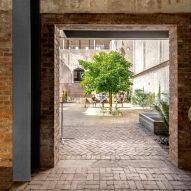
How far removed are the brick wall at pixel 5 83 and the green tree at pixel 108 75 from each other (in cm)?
1047

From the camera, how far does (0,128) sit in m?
5.06

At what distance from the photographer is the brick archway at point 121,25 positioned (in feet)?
17.6

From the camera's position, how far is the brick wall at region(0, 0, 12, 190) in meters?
5.04

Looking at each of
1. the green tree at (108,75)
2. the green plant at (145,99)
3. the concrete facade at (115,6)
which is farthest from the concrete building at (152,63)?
the concrete facade at (115,6)

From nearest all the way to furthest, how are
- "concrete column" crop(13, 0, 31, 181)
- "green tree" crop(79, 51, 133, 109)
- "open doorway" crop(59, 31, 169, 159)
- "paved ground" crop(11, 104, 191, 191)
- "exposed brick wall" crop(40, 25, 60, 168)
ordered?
"paved ground" crop(11, 104, 191, 191), "concrete column" crop(13, 0, 31, 181), "exposed brick wall" crop(40, 25, 60, 168), "open doorway" crop(59, 31, 169, 159), "green tree" crop(79, 51, 133, 109)

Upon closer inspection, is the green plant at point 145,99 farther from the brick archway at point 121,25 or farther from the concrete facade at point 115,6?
the concrete facade at point 115,6

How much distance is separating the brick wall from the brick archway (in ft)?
2.16

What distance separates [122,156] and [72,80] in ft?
99.6

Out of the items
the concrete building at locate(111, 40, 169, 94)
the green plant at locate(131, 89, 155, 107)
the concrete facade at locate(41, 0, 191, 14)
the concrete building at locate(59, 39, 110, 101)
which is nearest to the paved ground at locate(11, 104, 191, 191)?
the concrete facade at locate(41, 0, 191, 14)

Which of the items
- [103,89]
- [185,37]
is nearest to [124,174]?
Answer: [185,37]

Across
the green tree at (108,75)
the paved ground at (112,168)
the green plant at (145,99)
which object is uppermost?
the green tree at (108,75)

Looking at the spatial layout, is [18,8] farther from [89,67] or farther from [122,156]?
[89,67]

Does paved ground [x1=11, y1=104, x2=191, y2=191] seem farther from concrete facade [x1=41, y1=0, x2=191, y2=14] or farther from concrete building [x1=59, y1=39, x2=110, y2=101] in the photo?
concrete building [x1=59, y1=39, x2=110, y2=101]

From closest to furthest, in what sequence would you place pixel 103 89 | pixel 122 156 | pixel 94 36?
pixel 122 156 < pixel 94 36 < pixel 103 89
